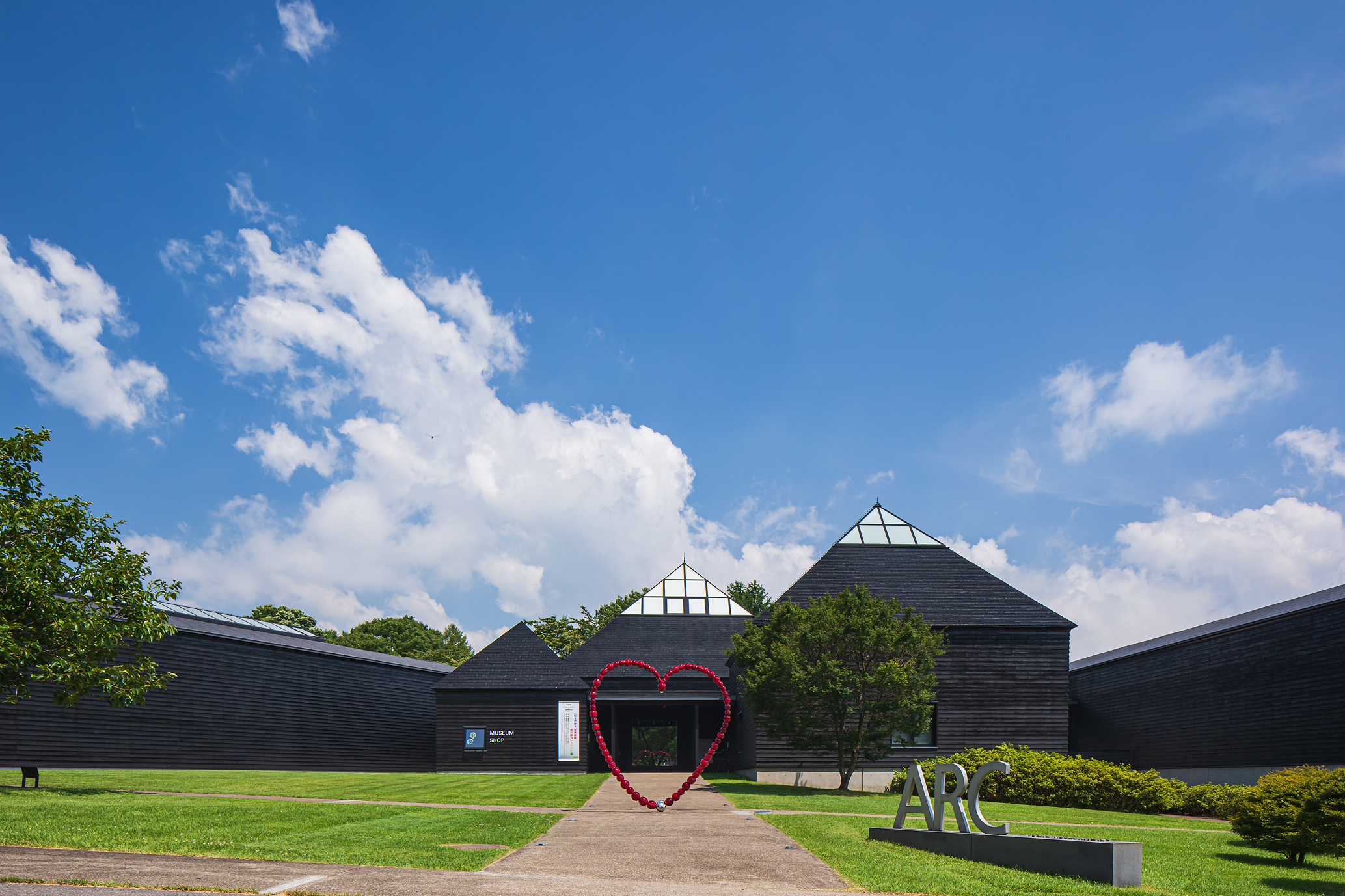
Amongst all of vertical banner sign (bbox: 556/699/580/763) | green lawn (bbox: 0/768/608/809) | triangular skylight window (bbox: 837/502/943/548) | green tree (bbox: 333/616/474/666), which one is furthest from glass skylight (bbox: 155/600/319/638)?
green tree (bbox: 333/616/474/666)

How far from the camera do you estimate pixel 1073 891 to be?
9227 mm

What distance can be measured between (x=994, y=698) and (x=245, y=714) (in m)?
27.0

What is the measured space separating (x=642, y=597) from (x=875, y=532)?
14.9m

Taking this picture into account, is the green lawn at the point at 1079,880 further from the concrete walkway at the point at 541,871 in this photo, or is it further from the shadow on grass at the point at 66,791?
the shadow on grass at the point at 66,791

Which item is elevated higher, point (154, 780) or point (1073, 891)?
point (1073, 891)

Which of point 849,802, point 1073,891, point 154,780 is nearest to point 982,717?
point 849,802

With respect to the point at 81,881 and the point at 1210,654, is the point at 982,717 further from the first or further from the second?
the point at 81,881

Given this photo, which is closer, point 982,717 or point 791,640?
point 791,640

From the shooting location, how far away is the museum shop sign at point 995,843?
9828 mm

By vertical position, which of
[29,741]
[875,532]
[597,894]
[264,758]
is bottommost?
[264,758]

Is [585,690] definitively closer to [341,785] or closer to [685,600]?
[685,600]

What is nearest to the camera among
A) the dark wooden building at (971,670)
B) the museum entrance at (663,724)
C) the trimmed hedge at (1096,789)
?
the trimmed hedge at (1096,789)

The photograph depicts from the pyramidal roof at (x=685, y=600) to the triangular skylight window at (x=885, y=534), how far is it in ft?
38.4

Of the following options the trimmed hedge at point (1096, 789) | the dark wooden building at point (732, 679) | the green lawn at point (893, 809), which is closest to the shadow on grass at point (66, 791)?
the green lawn at point (893, 809)
